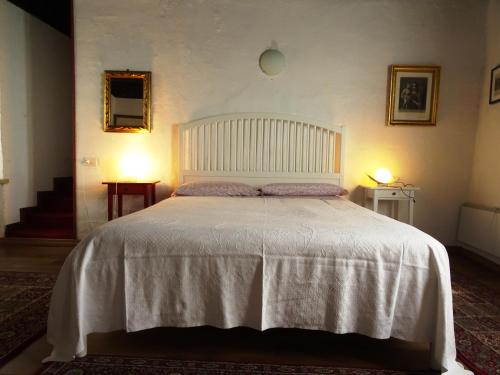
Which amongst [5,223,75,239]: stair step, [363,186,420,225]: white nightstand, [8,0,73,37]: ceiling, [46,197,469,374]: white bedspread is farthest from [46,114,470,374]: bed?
[8,0,73,37]: ceiling

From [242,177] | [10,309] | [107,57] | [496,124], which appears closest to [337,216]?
[242,177]

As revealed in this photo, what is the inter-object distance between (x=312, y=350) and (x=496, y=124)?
2.86 metres

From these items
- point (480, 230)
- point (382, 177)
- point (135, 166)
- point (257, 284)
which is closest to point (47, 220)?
point (135, 166)

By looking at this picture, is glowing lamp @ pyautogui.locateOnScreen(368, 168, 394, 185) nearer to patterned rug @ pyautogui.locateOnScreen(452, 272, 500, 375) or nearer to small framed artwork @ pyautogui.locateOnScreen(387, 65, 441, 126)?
small framed artwork @ pyautogui.locateOnScreen(387, 65, 441, 126)

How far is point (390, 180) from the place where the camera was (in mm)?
3264

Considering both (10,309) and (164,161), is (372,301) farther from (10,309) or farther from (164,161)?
(164,161)

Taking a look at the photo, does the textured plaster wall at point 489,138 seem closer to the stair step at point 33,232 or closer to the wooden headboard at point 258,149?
the wooden headboard at point 258,149

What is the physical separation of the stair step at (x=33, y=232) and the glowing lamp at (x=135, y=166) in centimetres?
92

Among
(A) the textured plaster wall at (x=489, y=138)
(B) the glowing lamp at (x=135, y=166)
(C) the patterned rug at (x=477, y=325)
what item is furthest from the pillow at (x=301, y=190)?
(A) the textured plaster wall at (x=489, y=138)

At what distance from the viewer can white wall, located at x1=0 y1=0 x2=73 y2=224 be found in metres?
3.52

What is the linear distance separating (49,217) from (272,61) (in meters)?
3.06

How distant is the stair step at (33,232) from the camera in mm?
3453

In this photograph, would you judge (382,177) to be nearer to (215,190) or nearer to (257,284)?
(215,190)

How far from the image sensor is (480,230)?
10.0 ft
